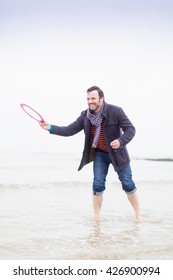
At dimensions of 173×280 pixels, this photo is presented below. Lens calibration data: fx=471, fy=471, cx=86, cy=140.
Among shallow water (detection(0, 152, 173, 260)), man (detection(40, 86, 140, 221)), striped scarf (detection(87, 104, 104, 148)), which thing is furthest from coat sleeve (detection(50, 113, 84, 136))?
shallow water (detection(0, 152, 173, 260))

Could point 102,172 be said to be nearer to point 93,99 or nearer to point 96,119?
point 96,119

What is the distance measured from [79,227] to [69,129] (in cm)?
119

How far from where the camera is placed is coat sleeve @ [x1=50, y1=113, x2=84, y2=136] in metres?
5.71

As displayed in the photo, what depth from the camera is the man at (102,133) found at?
5625 millimetres

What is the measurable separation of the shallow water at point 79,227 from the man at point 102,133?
63cm

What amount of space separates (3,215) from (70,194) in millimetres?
3400

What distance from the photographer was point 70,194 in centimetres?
979

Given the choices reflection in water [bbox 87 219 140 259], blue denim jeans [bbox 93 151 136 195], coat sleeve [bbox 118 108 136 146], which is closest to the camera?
reflection in water [bbox 87 219 140 259]

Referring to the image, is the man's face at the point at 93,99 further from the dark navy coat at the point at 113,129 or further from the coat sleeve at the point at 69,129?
the coat sleeve at the point at 69,129

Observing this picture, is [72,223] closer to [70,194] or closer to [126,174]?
[126,174]

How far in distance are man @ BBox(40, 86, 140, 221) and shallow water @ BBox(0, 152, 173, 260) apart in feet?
2.06

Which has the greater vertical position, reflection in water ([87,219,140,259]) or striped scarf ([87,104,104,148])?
striped scarf ([87,104,104,148])

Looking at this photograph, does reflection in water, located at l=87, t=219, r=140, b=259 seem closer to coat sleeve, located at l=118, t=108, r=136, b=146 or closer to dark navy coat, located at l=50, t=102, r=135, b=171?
dark navy coat, located at l=50, t=102, r=135, b=171

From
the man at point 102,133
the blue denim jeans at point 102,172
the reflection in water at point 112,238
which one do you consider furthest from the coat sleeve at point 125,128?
the reflection in water at point 112,238
